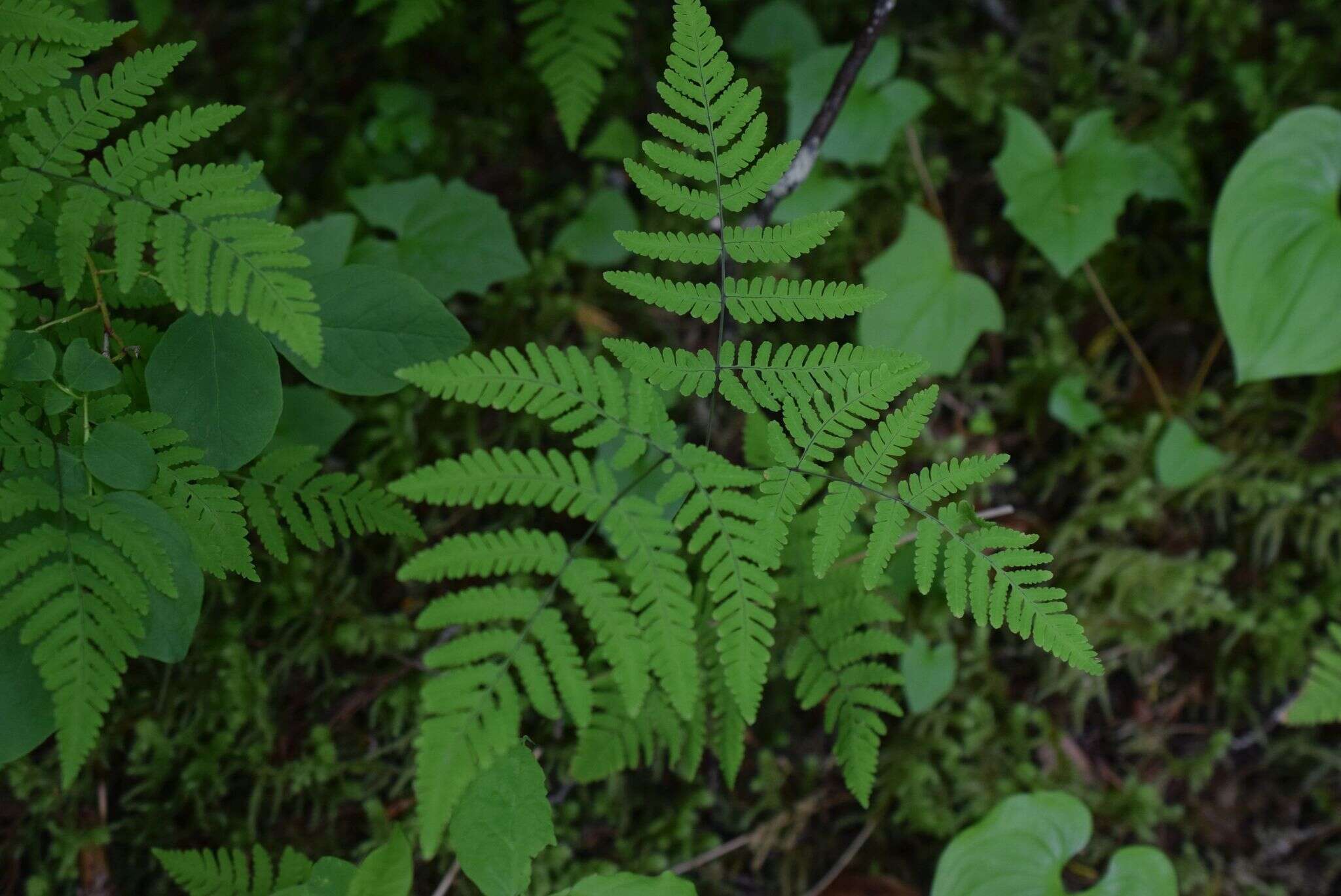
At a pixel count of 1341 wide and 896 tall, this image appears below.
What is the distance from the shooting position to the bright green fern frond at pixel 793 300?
1.89 metres

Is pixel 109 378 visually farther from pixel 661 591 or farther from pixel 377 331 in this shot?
pixel 661 591

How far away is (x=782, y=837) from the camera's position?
2.82 m

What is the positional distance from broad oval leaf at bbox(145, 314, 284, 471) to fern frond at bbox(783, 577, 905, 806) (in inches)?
56.0

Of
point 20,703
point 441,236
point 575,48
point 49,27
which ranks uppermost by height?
point 575,48

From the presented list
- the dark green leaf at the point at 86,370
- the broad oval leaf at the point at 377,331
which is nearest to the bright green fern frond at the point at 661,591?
the broad oval leaf at the point at 377,331

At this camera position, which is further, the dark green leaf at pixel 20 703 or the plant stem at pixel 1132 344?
the plant stem at pixel 1132 344

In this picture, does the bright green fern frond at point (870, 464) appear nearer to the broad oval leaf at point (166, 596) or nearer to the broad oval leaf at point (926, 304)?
the broad oval leaf at point (926, 304)

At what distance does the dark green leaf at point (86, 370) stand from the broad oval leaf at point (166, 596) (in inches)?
9.3

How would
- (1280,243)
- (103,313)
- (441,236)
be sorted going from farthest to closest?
(1280,243) → (441,236) → (103,313)

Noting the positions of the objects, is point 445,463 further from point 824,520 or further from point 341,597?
point 341,597

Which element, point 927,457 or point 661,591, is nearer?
point 661,591

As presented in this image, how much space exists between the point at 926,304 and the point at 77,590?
257cm

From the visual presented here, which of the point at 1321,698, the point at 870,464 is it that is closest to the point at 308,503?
the point at 870,464

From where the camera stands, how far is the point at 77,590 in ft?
5.52
